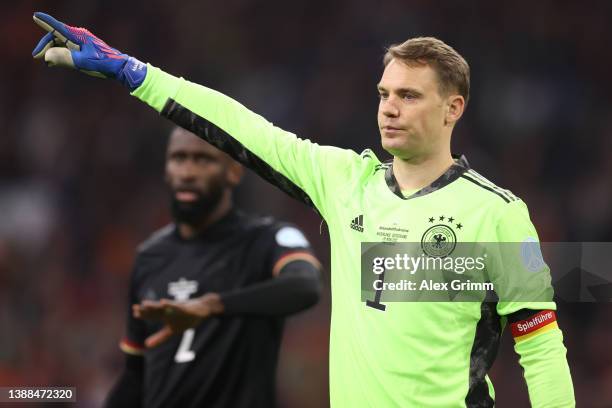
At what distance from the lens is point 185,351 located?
511 cm

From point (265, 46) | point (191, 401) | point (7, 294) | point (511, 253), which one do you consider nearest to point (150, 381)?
point (191, 401)

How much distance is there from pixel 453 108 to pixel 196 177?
2017 millimetres

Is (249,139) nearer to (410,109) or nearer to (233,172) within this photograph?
(410,109)

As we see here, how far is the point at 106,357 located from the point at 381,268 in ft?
Answer: 17.8

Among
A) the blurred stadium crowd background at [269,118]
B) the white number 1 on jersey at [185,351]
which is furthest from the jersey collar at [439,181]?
the blurred stadium crowd background at [269,118]

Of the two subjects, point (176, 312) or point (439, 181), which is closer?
point (439, 181)

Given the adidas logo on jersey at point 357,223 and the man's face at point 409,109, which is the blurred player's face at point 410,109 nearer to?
the man's face at point 409,109

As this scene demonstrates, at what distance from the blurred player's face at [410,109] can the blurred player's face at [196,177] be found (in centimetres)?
194

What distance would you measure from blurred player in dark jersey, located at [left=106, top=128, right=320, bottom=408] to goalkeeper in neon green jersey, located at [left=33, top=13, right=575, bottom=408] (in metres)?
Answer: 1.14

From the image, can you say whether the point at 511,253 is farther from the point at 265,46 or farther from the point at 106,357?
the point at 265,46

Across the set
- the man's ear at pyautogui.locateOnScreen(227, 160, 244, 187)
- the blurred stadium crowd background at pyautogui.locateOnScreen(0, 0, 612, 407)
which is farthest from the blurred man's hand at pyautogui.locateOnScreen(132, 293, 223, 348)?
the blurred stadium crowd background at pyautogui.locateOnScreen(0, 0, 612, 407)

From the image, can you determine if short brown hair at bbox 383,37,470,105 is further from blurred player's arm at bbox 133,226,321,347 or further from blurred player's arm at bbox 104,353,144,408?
blurred player's arm at bbox 104,353,144,408

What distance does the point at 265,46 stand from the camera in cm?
1095

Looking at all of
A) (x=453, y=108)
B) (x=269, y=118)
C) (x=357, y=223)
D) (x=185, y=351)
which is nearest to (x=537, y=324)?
(x=357, y=223)
